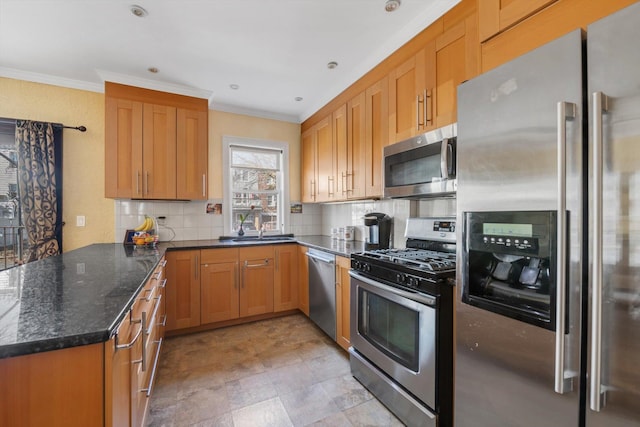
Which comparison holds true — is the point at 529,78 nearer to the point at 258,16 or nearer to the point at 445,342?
the point at 445,342

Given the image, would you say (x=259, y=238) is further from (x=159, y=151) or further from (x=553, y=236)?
(x=553, y=236)

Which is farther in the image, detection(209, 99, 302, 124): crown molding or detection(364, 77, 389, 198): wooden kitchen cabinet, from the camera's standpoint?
detection(209, 99, 302, 124): crown molding

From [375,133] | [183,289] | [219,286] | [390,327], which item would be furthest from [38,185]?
[390,327]

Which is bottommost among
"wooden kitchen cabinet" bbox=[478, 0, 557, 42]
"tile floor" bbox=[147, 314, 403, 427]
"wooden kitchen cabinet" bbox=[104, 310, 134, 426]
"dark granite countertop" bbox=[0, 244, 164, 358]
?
"tile floor" bbox=[147, 314, 403, 427]

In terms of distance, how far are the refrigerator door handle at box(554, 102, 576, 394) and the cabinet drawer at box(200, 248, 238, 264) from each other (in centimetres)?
271

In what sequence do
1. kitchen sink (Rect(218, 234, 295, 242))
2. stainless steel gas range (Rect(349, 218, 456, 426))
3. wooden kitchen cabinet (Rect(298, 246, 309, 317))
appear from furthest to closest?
1. kitchen sink (Rect(218, 234, 295, 242))
2. wooden kitchen cabinet (Rect(298, 246, 309, 317))
3. stainless steel gas range (Rect(349, 218, 456, 426))

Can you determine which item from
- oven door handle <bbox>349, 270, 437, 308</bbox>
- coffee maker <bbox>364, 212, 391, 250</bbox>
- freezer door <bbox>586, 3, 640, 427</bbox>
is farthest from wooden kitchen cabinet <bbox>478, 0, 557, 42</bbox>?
coffee maker <bbox>364, 212, 391, 250</bbox>

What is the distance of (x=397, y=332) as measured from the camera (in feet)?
5.71

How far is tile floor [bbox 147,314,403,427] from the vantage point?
1725mm

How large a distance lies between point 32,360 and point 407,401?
168cm

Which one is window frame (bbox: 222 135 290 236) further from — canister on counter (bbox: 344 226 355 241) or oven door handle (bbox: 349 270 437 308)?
oven door handle (bbox: 349 270 437 308)

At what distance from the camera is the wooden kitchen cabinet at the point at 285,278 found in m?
3.26

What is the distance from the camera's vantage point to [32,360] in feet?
2.44

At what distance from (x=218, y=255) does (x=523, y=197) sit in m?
2.69
